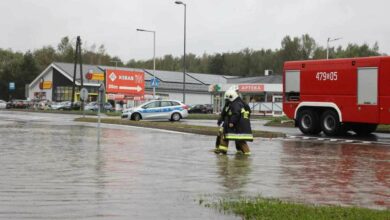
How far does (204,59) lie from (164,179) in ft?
442

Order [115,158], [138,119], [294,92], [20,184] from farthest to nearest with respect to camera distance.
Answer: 1. [138,119]
2. [294,92]
3. [115,158]
4. [20,184]

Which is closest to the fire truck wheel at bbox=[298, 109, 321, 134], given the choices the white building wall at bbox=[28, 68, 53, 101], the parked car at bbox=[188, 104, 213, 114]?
the parked car at bbox=[188, 104, 213, 114]

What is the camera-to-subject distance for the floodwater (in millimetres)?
7039

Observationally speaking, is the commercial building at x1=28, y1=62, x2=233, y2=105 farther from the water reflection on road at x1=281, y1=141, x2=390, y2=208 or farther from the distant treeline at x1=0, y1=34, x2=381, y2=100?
the water reflection on road at x1=281, y1=141, x2=390, y2=208

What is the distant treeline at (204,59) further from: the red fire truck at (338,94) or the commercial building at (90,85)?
the red fire truck at (338,94)

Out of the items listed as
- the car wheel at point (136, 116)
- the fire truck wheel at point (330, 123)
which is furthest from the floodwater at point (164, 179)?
the car wheel at point (136, 116)

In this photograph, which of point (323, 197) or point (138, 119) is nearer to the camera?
point (323, 197)

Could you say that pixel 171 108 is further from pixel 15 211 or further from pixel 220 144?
pixel 15 211

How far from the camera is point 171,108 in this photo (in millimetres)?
37281

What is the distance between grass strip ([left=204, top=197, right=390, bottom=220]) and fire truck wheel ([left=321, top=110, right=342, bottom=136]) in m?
15.8

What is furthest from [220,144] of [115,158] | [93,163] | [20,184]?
[20,184]

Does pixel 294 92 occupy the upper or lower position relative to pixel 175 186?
upper

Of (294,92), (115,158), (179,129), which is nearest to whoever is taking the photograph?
(115,158)

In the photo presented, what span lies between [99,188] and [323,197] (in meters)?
3.32
